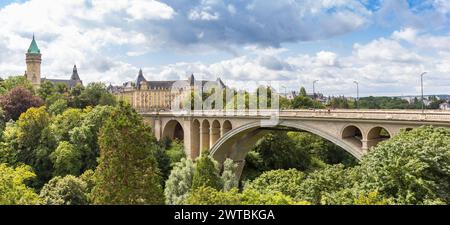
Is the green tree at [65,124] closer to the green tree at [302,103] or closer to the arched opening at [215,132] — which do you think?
the arched opening at [215,132]

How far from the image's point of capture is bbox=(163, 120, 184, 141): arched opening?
5362 centimetres

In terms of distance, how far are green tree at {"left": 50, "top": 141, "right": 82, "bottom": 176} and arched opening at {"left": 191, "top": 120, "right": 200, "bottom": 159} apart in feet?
37.5

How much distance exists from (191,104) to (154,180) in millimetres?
45333

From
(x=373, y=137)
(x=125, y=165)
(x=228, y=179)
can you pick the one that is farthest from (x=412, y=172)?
(x=228, y=179)

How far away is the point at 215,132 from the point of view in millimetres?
40906

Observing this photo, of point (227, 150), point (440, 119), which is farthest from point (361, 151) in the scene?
point (227, 150)

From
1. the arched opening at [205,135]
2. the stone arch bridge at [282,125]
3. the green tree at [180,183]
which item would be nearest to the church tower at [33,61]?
the stone arch bridge at [282,125]

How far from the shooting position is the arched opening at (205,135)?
41.9 metres

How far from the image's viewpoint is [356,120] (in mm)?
23422

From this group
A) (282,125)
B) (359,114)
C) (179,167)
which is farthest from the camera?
(179,167)

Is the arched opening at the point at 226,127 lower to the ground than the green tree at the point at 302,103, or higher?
lower

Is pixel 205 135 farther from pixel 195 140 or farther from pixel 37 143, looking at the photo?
pixel 37 143

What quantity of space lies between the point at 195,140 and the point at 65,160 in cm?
1326
